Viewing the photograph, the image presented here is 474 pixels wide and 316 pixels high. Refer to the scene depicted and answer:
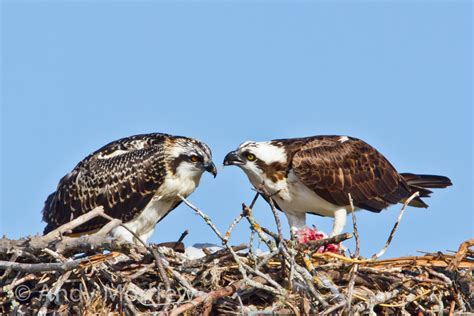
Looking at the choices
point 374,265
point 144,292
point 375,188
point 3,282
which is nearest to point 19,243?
point 3,282

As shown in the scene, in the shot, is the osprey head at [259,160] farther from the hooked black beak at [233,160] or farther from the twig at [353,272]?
the twig at [353,272]

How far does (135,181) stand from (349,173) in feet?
7.63

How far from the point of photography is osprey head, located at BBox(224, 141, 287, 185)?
1061 centimetres

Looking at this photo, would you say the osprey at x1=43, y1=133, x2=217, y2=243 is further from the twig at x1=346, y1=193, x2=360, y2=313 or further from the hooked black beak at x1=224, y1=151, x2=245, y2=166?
the twig at x1=346, y1=193, x2=360, y2=313

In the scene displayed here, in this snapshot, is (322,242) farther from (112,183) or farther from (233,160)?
(112,183)

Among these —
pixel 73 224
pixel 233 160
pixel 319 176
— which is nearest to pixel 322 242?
pixel 73 224

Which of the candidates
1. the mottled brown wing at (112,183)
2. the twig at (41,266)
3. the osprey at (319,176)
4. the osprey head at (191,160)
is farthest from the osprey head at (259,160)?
the twig at (41,266)

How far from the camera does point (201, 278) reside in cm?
816

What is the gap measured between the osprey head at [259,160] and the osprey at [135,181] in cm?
33

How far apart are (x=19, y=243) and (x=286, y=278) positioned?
2.15 m

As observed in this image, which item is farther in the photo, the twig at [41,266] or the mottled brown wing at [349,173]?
the mottled brown wing at [349,173]

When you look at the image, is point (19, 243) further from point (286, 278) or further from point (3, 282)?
point (286, 278)

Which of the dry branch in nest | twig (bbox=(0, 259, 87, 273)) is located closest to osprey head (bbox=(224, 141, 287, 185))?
the dry branch in nest

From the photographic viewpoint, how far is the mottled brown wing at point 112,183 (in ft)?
35.9
